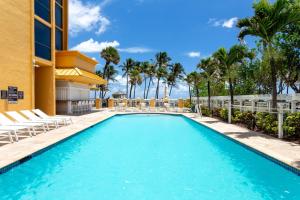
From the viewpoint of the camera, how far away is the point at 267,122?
1149 centimetres

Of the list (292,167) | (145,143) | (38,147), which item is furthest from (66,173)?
(292,167)

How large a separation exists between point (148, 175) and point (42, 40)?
14.2 m

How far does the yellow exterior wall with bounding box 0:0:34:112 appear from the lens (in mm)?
12984

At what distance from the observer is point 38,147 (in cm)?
823

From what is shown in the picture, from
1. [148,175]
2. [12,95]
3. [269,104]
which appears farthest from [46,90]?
[148,175]

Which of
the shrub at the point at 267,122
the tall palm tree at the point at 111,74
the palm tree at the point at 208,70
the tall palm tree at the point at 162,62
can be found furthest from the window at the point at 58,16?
the tall palm tree at the point at 162,62

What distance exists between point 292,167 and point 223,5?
21775mm

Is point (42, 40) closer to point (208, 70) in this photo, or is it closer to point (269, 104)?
Answer: point (208, 70)

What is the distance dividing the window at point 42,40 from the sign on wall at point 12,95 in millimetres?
3654

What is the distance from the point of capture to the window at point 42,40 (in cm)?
1692

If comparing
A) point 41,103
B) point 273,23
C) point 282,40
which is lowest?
point 41,103

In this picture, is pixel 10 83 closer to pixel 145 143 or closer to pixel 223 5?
pixel 145 143

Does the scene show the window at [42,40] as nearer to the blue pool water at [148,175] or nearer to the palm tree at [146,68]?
the blue pool water at [148,175]

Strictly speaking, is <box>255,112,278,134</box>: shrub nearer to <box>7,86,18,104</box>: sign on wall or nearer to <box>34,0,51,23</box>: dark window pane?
<box>7,86,18,104</box>: sign on wall
